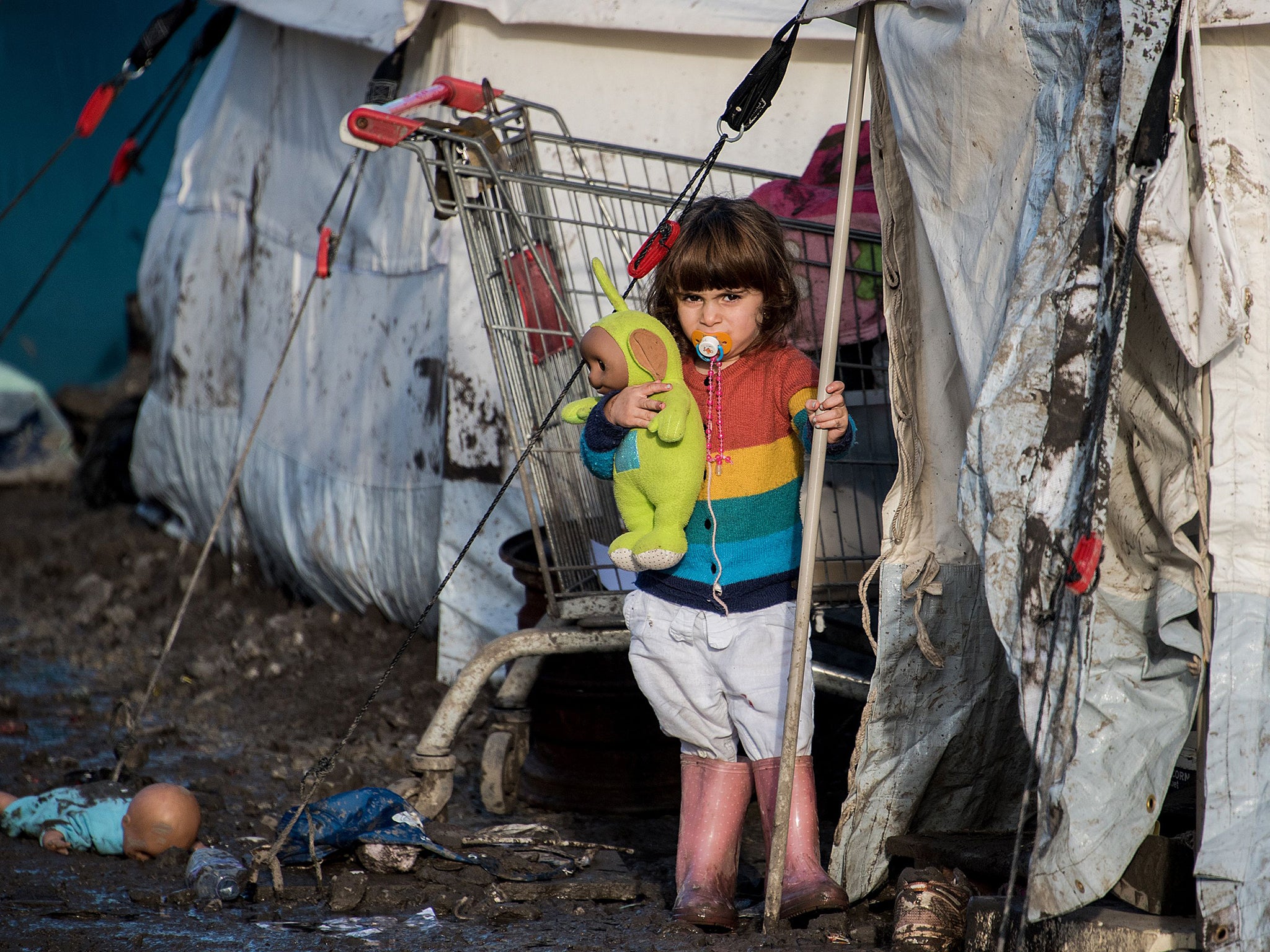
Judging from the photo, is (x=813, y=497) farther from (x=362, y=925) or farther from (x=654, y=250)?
(x=362, y=925)

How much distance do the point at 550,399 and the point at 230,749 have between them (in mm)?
1701

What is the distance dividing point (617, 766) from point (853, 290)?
4.77ft

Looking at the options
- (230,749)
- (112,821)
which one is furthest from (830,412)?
(230,749)

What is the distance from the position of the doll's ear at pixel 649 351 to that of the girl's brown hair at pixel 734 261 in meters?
0.16

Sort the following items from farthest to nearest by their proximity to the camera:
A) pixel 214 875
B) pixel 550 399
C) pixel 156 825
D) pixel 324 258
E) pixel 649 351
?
pixel 324 258 → pixel 550 399 → pixel 156 825 → pixel 214 875 → pixel 649 351

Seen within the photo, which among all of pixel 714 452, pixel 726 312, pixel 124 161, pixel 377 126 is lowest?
pixel 714 452

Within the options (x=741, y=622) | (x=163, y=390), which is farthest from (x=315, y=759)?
(x=163, y=390)

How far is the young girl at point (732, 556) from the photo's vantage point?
2.62 metres

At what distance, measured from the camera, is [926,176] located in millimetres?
2408

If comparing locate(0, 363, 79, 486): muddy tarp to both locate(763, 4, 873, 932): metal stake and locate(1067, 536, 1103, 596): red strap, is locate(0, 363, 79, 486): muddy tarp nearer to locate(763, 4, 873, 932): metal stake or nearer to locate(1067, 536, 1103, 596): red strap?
locate(763, 4, 873, 932): metal stake

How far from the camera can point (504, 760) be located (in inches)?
141

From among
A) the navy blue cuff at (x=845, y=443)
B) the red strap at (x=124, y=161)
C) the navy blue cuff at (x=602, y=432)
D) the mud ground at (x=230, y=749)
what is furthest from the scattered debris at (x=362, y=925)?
the red strap at (x=124, y=161)

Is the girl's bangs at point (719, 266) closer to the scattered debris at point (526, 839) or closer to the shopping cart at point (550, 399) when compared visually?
the shopping cart at point (550, 399)

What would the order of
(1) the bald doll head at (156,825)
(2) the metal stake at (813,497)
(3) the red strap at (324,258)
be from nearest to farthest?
1. (2) the metal stake at (813,497)
2. (1) the bald doll head at (156,825)
3. (3) the red strap at (324,258)
